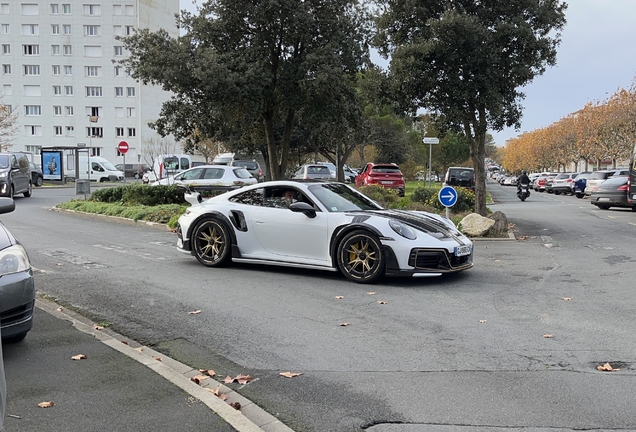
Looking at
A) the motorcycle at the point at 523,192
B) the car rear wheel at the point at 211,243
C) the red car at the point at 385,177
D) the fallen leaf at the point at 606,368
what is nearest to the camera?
the fallen leaf at the point at 606,368

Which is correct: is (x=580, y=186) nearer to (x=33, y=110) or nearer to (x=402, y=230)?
(x=402, y=230)

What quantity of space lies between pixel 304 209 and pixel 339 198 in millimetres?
790

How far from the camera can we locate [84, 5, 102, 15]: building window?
78062 mm

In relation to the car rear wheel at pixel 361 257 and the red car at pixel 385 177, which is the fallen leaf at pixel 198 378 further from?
the red car at pixel 385 177

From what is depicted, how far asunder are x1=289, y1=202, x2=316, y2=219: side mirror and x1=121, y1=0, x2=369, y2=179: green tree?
8719 mm

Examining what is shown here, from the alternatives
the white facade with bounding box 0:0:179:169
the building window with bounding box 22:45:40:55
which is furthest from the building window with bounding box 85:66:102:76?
the building window with bounding box 22:45:40:55

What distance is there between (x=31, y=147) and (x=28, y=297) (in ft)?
270

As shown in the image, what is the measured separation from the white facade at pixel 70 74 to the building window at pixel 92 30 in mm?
122

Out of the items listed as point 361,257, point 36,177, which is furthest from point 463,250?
point 36,177

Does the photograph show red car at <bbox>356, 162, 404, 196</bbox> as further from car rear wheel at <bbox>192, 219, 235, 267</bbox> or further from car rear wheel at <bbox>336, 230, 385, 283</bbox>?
car rear wheel at <bbox>336, 230, 385, 283</bbox>

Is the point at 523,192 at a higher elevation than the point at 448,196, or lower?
lower

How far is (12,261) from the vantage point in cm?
500

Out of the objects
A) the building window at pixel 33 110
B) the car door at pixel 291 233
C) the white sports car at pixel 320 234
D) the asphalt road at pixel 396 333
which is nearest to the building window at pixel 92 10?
the building window at pixel 33 110

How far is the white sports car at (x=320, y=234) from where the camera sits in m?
8.22
